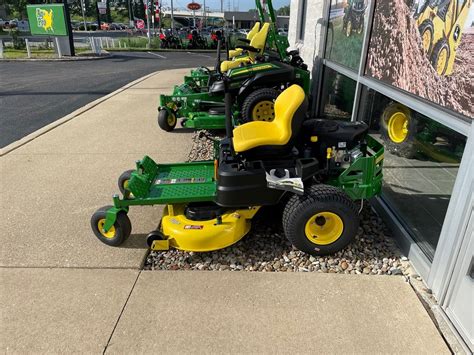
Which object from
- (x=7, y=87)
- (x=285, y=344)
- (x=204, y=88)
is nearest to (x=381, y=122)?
(x=285, y=344)

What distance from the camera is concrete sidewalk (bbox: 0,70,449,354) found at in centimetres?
224

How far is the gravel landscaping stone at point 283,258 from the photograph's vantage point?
9.59ft

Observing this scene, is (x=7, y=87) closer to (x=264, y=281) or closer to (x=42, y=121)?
(x=42, y=121)

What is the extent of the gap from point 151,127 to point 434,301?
5226 mm

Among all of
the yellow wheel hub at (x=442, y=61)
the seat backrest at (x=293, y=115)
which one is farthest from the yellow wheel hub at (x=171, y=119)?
the yellow wheel hub at (x=442, y=61)

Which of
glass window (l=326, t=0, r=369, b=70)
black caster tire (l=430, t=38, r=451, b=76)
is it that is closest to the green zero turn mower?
black caster tire (l=430, t=38, r=451, b=76)

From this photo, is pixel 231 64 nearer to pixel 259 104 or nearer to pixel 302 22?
pixel 259 104

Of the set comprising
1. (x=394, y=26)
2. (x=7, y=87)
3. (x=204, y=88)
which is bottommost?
(x=7, y=87)

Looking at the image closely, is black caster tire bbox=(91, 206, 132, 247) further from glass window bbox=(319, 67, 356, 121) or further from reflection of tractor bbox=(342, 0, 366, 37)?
reflection of tractor bbox=(342, 0, 366, 37)

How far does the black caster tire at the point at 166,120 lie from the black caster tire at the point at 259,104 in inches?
51.8

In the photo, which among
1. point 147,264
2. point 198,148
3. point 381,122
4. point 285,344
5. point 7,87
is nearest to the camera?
point 285,344

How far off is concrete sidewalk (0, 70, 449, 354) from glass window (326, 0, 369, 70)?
2757mm

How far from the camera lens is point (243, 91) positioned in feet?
19.0

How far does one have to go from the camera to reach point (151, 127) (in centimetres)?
664
